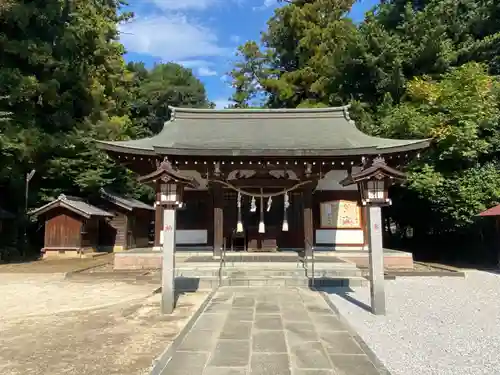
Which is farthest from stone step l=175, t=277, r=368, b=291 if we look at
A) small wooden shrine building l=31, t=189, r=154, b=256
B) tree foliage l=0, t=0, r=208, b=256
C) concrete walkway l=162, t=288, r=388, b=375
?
small wooden shrine building l=31, t=189, r=154, b=256

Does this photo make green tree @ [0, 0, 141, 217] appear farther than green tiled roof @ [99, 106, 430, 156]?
Yes

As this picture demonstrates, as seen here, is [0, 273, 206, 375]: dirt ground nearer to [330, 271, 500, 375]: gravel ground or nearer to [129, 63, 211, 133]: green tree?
[330, 271, 500, 375]: gravel ground

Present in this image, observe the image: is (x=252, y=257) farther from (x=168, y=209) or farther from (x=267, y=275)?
(x=168, y=209)

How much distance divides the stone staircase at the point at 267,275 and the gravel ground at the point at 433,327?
32.0 inches

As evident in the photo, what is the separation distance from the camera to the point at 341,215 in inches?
483

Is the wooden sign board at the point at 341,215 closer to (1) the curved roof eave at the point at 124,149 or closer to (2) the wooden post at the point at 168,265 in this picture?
(1) the curved roof eave at the point at 124,149

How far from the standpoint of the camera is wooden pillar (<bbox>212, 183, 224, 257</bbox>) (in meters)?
10.6

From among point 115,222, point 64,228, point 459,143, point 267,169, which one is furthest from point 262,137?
point 115,222

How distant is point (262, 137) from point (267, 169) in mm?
1957

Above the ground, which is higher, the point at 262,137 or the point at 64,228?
the point at 262,137

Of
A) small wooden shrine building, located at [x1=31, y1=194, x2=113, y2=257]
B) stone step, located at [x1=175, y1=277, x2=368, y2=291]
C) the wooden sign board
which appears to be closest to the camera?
stone step, located at [x1=175, y1=277, x2=368, y2=291]

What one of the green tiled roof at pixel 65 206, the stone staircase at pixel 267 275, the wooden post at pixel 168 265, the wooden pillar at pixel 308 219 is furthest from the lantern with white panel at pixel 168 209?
the green tiled roof at pixel 65 206

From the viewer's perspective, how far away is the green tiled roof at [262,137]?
32.2 feet

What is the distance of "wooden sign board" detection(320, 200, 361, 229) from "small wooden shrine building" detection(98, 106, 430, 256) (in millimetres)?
33
